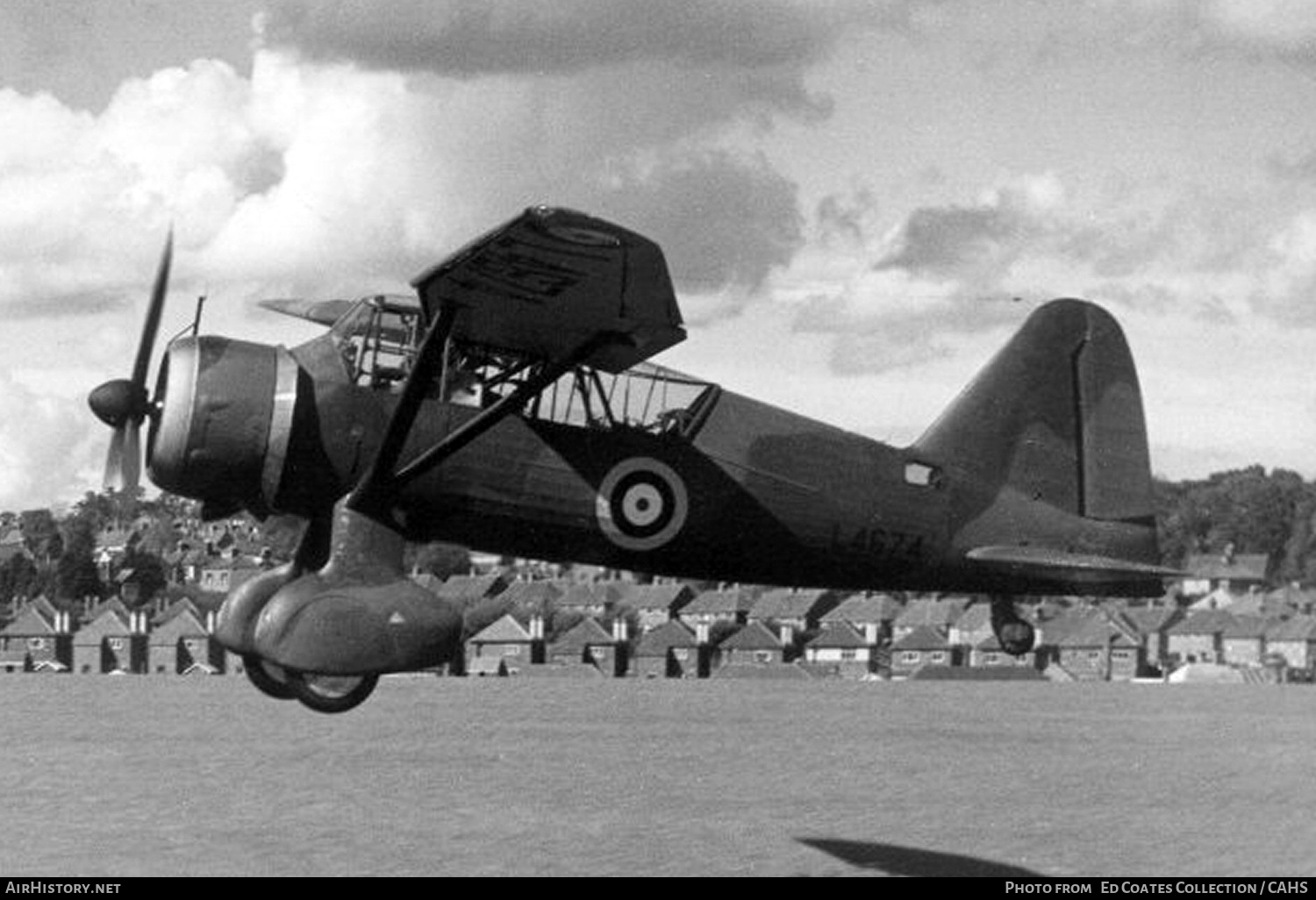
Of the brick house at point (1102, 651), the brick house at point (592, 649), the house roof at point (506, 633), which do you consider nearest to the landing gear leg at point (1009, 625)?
the house roof at point (506, 633)

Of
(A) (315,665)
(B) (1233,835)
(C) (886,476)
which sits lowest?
(B) (1233,835)

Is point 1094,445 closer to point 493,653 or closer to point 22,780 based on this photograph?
point 22,780

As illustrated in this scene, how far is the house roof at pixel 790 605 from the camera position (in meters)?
143

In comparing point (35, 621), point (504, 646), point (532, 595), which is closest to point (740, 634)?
point (532, 595)

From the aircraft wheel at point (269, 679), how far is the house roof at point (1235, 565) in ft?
525

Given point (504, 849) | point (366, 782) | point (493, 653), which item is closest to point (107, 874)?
point (504, 849)

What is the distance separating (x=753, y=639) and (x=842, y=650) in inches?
316

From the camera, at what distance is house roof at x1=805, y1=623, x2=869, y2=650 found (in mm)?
140375

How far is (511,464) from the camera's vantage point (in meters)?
13.8

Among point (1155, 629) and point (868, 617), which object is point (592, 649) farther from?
point (1155, 629)

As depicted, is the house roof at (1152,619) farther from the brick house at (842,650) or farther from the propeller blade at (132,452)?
the propeller blade at (132,452)

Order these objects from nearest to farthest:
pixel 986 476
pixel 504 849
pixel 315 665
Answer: pixel 315 665
pixel 986 476
pixel 504 849

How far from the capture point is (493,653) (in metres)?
129

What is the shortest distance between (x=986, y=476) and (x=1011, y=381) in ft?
4.14
